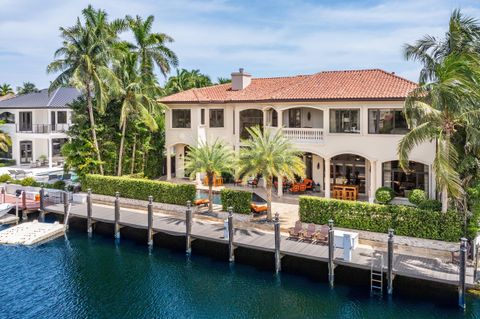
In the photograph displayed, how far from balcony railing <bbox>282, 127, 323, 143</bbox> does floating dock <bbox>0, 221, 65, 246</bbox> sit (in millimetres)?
17070

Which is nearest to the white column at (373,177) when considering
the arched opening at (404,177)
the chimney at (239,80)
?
the arched opening at (404,177)

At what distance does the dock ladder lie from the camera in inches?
766

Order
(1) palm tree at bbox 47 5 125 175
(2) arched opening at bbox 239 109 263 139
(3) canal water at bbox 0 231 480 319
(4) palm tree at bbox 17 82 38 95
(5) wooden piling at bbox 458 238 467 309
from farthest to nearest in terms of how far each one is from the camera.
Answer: (4) palm tree at bbox 17 82 38 95 → (2) arched opening at bbox 239 109 263 139 → (1) palm tree at bbox 47 5 125 175 → (3) canal water at bbox 0 231 480 319 → (5) wooden piling at bbox 458 238 467 309

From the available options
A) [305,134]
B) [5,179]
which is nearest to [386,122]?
[305,134]

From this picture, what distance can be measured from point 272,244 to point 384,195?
29.7 feet

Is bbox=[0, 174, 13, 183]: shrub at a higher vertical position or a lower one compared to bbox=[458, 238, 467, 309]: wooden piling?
higher

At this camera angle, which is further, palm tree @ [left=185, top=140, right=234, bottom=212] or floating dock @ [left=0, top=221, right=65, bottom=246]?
palm tree @ [left=185, top=140, right=234, bottom=212]

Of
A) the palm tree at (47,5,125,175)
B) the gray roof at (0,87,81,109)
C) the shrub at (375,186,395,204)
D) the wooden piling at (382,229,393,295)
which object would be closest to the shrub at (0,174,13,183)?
the palm tree at (47,5,125,175)

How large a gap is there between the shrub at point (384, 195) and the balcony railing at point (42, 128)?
109ft

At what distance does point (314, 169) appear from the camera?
34.8m

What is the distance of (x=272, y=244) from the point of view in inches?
889

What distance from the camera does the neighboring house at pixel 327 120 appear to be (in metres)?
29.1

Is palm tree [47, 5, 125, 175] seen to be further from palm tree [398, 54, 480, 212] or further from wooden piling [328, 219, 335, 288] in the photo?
palm tree [398, 54, 480, 212]

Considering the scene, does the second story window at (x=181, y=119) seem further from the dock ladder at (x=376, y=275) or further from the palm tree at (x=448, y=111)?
the dock ladder at (x=376, y=275)
